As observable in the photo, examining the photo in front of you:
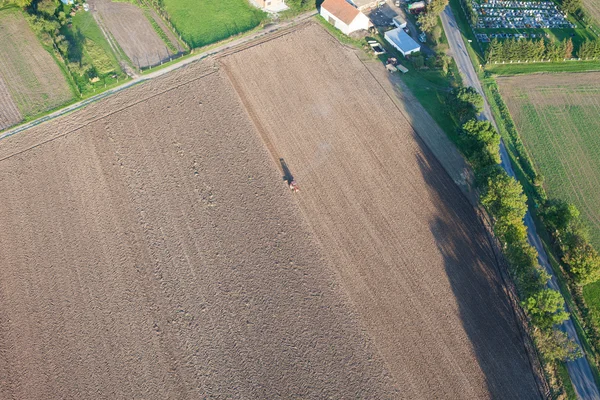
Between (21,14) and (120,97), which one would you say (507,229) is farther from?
(21,14)

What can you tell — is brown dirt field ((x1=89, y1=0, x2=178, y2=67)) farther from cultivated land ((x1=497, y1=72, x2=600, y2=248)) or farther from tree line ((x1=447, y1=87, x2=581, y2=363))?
cultivated land ((x1=497, y1=72, x2=600, y2=248))

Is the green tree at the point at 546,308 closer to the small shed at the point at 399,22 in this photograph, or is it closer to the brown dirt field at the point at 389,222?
the brown dirt field at the point at 389,222

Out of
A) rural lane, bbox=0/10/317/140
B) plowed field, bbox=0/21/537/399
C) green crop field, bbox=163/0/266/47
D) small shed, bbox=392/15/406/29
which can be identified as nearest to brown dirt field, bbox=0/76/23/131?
rural lane, bbox=0/10/317/140

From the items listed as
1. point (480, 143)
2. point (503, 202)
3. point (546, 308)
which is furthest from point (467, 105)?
point (546, 308)

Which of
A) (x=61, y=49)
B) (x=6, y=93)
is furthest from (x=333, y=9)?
(x=6, y=93)

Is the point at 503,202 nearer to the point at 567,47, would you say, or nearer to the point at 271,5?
the point at 567,47

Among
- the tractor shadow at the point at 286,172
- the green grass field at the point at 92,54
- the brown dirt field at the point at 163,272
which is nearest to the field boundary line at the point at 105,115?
the brown dirt field at the point at 163,272
